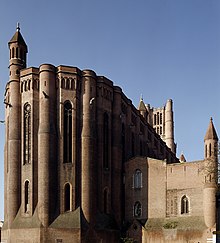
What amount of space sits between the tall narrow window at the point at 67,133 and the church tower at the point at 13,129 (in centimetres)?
517

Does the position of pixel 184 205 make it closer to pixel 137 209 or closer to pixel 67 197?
pixel 137 209

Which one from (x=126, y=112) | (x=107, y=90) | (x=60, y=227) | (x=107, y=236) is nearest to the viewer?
(x=60, y=227)

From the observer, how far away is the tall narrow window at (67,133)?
175 ft

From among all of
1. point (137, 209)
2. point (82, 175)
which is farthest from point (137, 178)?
point (82, 175)

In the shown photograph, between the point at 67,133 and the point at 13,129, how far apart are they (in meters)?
6.05

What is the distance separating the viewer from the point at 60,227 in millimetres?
51000

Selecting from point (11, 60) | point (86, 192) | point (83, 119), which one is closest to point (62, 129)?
point (83, 119)

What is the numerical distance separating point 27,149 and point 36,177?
11.1ft

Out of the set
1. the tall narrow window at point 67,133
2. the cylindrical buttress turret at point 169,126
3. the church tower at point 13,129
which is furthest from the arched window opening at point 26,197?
the cylindrical buttress turret at point 169,126

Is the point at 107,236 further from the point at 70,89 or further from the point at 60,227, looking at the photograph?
the point at 70,89

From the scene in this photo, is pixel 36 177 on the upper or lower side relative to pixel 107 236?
upper

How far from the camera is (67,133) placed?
53844 millimetres

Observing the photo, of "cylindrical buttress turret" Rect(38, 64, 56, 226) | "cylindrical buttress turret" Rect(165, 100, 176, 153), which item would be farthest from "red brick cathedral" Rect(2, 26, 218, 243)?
"cylindrical buttress turret" Rect(165, 100, 176, 153)

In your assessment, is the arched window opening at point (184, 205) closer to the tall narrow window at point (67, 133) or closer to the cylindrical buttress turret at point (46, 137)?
the tall narrow window at point (67, 133)
